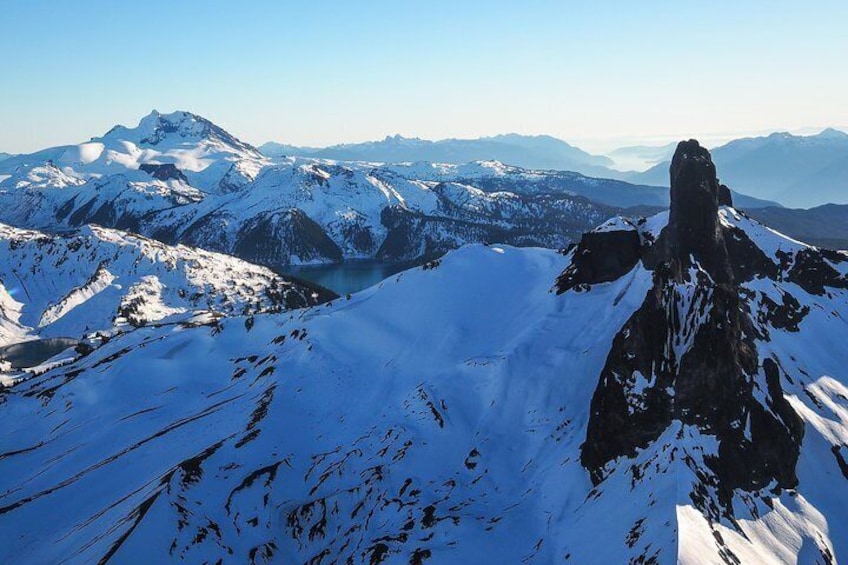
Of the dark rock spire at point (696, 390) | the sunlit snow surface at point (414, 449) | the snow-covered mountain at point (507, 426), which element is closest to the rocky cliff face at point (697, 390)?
the dark rock spire at point (696, 390)

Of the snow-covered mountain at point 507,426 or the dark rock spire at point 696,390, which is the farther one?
the dark rock spire at point 696,390

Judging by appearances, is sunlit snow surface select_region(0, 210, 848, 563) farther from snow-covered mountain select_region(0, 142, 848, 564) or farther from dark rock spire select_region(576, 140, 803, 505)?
dark rock spire select_region(576, 140, 803, 505)

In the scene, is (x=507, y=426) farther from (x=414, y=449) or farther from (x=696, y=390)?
(x=696, y=390)

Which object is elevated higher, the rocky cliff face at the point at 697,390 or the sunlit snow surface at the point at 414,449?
the rocky cliff face at the point at 697,390

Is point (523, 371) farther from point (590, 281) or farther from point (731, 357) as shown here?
point (731, 357)

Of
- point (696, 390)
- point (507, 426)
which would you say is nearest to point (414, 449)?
point (507, 426)

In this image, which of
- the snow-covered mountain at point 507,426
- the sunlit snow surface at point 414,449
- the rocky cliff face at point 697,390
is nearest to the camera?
the sunlit snow surface at point 414,449

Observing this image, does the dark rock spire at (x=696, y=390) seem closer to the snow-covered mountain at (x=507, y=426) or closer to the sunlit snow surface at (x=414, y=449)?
A: the snow-covered mountain at (x=507, y=426)
